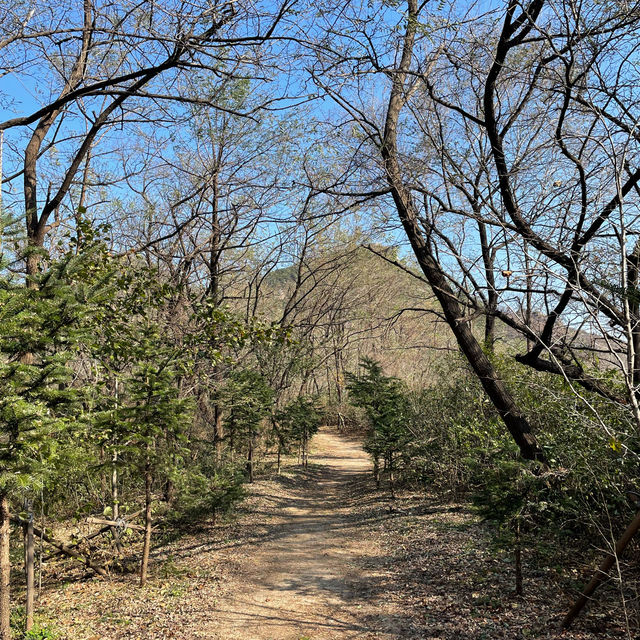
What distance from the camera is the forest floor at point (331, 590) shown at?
4375 millimetres

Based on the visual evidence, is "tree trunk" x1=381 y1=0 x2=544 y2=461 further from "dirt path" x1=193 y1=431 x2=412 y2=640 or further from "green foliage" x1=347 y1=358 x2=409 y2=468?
"green foliage" x1=347 y1=358 x2=409 y2=468

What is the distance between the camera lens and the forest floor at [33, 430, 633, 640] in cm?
438

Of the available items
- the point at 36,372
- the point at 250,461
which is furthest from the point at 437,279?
the point at 250,461

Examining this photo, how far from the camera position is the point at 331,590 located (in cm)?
550

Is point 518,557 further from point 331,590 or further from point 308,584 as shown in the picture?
point 308,584

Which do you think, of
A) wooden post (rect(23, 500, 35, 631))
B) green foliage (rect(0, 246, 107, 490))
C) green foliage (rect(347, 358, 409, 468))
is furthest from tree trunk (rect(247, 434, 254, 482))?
green foliage (rect(0, 246, 107, 490))

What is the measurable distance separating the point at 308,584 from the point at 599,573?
138 inches

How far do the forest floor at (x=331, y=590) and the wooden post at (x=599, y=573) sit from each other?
0.16m

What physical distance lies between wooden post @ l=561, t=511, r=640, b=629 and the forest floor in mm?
165

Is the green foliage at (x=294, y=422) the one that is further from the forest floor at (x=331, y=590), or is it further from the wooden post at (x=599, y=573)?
the wooden post at (x=599, y=573)

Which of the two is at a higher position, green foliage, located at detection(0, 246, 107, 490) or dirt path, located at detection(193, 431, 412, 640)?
green foliage, located at detection(0, 246, 107, 490)

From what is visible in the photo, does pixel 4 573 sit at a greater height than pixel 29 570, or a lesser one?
greater

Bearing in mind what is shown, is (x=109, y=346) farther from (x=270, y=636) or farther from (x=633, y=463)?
(x=633, y=463)

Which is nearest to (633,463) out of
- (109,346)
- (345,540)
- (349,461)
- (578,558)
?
(578,558)
